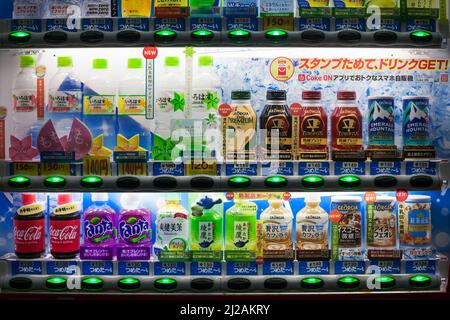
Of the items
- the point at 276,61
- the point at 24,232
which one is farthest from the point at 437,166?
the point at 24,232

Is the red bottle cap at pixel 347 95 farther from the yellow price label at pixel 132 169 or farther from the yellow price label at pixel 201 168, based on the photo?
the yellow price label at pixel 132 169

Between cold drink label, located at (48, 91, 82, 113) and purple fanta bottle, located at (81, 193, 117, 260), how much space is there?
596 millimetres

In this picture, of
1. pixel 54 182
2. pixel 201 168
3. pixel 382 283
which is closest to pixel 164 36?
pixel 201 168

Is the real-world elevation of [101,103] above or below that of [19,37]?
below

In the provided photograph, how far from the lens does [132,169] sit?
2.61 metres

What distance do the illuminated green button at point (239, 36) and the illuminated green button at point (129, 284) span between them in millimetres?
1345

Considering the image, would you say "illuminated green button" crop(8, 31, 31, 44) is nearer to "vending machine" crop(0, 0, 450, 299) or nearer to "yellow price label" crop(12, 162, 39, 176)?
"vending machine" crop(0, 0, 450, 299)

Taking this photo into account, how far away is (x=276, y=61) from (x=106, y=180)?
4.12 ft

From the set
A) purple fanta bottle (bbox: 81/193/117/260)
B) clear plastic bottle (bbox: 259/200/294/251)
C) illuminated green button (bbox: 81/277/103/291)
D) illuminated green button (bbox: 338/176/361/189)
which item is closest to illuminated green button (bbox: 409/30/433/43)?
illuminated green button (bbox: 338/176/361/189)

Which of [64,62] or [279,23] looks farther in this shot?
[64,62]

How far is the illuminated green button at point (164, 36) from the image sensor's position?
8.36 feet

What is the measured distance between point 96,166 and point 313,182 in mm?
1132

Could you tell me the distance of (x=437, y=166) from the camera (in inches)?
104

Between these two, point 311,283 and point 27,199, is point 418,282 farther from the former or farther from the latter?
point 27,199
